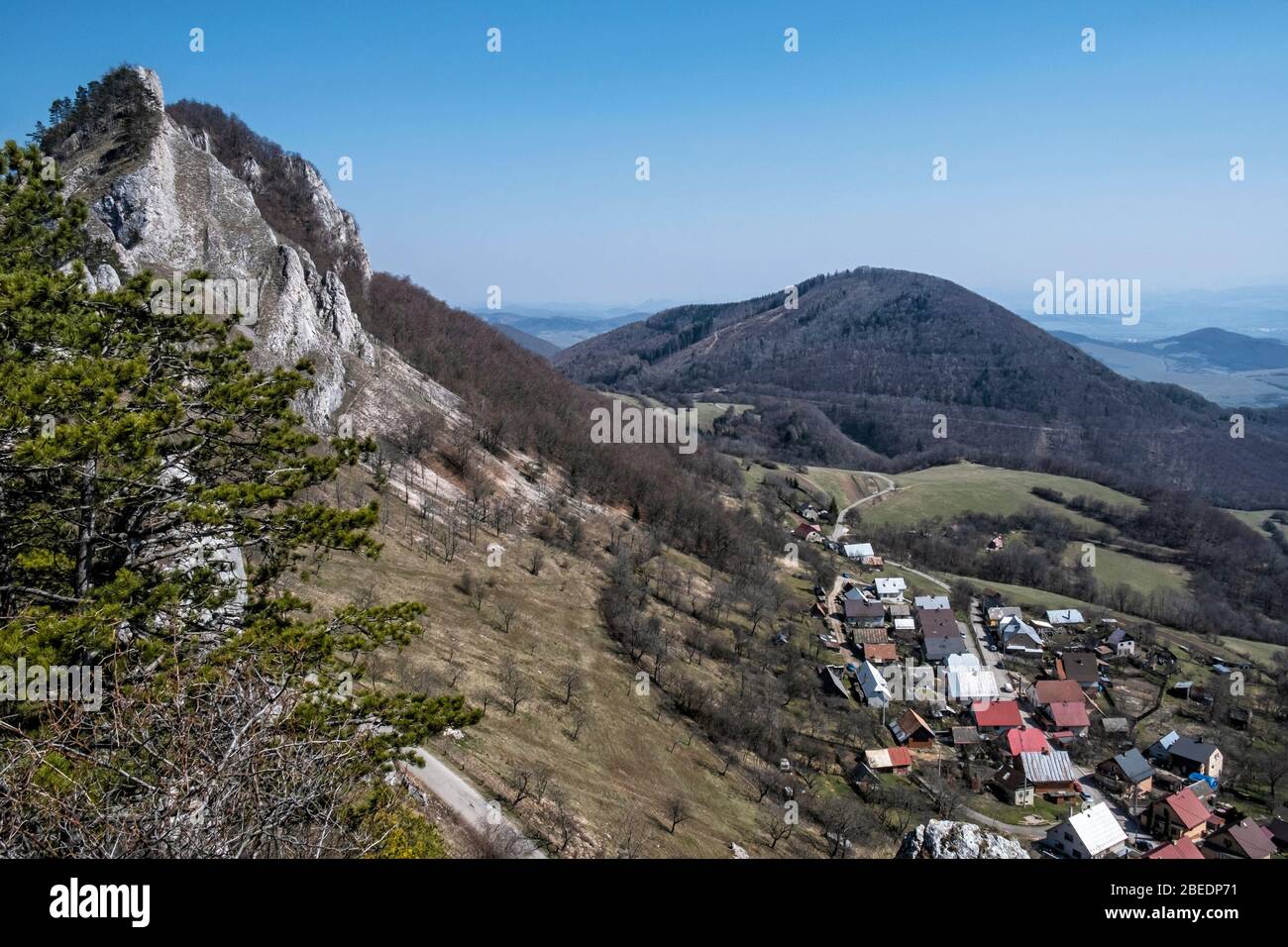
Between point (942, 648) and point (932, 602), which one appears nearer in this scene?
point (942, 648)

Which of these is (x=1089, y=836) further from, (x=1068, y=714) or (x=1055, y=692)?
(x=1055, y=692)

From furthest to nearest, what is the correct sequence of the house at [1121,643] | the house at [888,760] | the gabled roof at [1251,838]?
the house at [1121,643] → the house at [888,760] → the gabled roof at [1251,838]

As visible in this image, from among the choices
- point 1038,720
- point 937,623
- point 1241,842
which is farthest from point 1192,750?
point 937,623

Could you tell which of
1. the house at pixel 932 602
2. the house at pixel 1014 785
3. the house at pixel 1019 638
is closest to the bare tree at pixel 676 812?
the house at pixel 1014 785

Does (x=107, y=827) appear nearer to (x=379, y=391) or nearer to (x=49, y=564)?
(x=49, y=564)

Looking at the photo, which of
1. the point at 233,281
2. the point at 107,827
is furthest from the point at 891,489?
the point at 107,827

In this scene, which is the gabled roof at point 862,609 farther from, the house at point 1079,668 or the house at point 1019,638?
the house at point 1079,668
